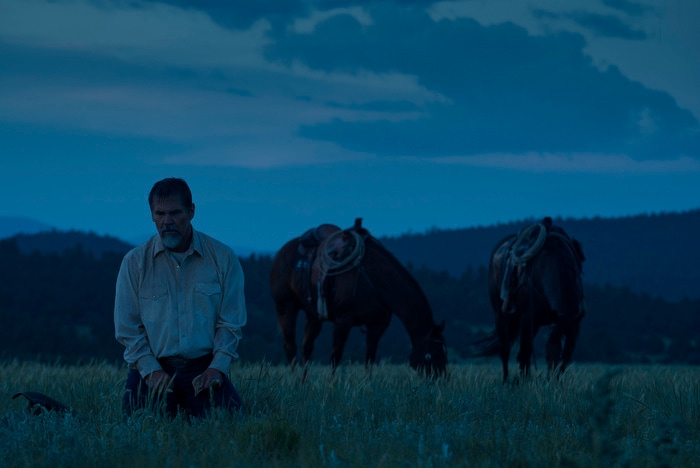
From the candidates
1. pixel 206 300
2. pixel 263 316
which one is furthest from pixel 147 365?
pixel 263 316

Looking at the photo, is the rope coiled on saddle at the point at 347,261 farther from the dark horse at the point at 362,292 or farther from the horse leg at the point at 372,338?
Result: the horse leg at the point at 372,338

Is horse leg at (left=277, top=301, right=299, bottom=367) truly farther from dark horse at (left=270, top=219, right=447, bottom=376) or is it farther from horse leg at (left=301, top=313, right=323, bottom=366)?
dark horse at (left=270, top=219, right=447, bottom=376)

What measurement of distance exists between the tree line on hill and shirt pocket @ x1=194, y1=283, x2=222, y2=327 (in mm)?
31381

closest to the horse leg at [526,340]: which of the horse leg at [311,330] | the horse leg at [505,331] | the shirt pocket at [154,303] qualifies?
the horse leg at [505,331]

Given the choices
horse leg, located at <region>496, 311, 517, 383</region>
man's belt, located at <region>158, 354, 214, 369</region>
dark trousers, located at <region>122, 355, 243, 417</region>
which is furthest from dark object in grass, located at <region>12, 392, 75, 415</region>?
horse leg, located at <region>496, 311, 517, 383</region>

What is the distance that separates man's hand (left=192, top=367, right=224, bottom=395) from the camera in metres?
6.59

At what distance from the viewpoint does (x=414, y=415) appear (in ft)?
22.7

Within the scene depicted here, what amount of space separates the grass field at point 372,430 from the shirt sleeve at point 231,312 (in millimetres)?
498

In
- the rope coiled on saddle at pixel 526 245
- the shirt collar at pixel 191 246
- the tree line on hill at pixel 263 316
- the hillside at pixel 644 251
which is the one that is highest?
the hillside at pixel 644 251

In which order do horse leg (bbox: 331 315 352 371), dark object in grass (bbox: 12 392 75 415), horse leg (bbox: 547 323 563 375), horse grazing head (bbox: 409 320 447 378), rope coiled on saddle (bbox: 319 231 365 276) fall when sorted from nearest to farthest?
dark object in grass (bbox: 12 392 75 415) → horse grazing head (bbox: 409 320 447 378) → horse leg (bbox: 547 323 563 375) → horse leg (bbox: 331 315 352 371) → rope coiled on saddle (bbox: 319 231 365 276)

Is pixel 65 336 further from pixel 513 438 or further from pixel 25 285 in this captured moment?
pixel 513 438

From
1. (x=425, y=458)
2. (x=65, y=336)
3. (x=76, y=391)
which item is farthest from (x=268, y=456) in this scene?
(x=65, y=336)

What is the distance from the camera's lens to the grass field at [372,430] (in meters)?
4.98

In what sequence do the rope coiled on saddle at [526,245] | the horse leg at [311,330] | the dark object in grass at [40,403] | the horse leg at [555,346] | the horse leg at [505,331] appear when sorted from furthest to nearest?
the horse leg at [311,330] → the horse leg at [505,331] → the rope coiled on saddle at [526,245] → the horse leg at [555,346] → the dark object in grass at [40,403]
